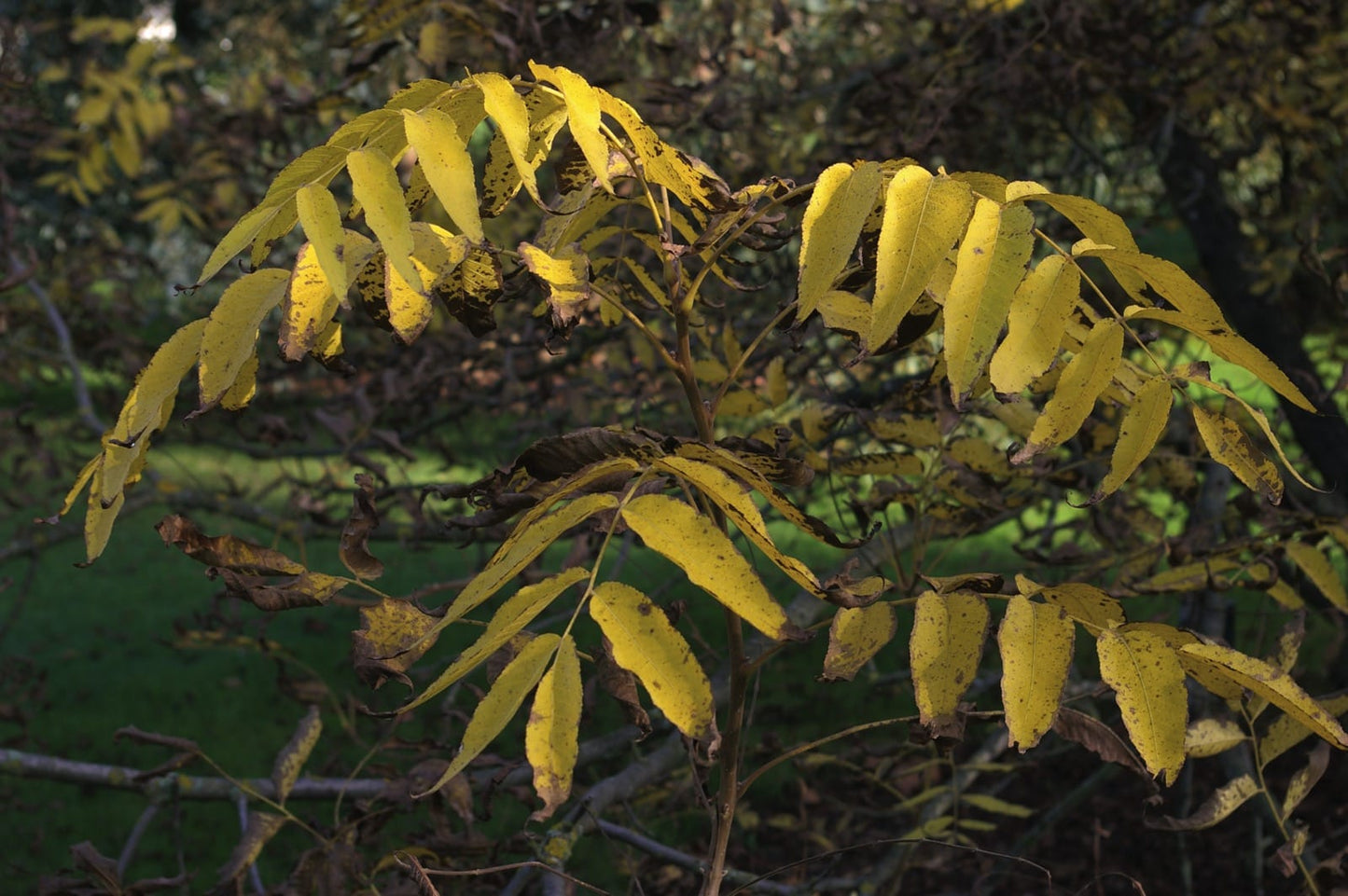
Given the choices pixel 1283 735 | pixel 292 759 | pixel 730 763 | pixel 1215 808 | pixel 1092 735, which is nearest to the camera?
pixel 730 763

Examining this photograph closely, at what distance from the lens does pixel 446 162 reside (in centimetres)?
92

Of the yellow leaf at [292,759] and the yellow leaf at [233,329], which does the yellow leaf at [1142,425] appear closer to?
the yellow leaf at [233,329]

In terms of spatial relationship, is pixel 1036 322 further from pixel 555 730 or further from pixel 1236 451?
pixel 555 730

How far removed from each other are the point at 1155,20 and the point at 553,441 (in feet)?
12.0

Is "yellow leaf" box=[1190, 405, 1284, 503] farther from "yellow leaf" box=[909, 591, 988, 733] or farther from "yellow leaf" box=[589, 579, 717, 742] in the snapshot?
"yellow leaf" box=[589, 579, 717, 742]

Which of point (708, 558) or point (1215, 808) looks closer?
point (708, 558)

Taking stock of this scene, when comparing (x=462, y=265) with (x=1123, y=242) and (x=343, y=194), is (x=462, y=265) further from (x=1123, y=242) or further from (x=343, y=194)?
(x=343, y=194)

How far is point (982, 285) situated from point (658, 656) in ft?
1.23

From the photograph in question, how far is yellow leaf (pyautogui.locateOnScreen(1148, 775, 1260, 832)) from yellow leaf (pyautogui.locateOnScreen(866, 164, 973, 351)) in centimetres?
68

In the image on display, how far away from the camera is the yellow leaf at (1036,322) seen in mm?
945

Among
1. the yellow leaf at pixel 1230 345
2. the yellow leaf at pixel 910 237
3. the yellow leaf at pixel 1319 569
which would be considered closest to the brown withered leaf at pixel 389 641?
the yellow leaf at pixel 910 237

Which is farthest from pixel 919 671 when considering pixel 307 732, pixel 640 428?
pixel 307 732

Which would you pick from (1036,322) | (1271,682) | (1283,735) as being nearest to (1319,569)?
(1283,735)

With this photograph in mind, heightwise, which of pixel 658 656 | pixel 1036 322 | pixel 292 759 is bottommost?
pixel 292 759
